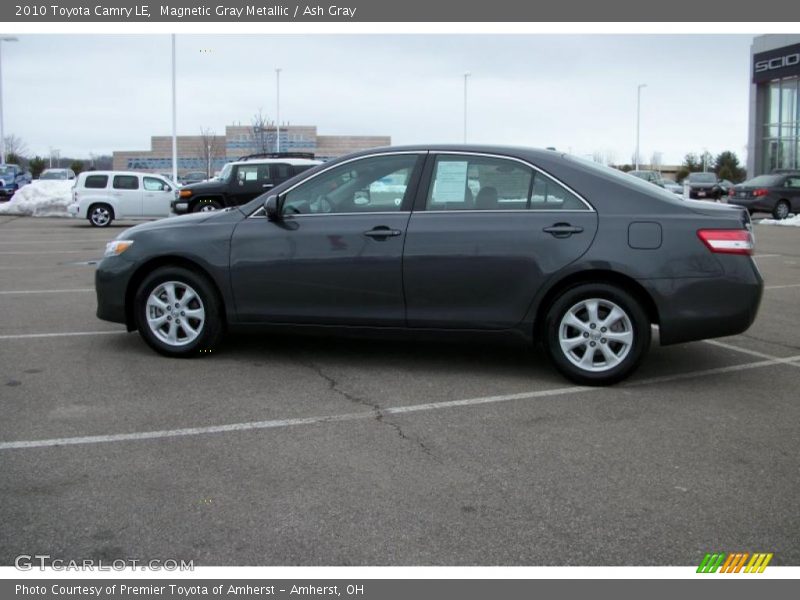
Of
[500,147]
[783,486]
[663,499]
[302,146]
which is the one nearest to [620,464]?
[663,499]

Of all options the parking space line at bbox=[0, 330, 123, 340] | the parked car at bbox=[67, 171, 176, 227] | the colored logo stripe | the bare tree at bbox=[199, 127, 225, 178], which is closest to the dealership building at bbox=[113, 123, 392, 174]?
the bare tree at bbox=[199, 127, 225, 178]

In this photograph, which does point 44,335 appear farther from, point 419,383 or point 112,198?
point 112,198

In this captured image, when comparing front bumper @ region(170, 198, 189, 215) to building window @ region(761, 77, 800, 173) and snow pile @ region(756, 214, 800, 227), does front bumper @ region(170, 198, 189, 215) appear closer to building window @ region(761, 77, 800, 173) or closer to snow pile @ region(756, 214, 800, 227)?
snow pile @ region(756, 214, 800, 227)

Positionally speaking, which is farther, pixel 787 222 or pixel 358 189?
pixel 787 222

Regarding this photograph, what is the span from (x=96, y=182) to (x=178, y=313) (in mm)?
19803

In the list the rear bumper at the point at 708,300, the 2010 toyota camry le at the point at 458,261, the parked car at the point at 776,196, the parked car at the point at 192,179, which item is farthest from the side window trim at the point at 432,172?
the parked car at the point at 192,179

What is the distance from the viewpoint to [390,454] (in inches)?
180

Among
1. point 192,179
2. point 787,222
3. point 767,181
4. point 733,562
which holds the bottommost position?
point 733,562

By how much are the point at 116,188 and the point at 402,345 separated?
1965 cm

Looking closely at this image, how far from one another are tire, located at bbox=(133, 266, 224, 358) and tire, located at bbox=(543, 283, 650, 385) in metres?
2.51

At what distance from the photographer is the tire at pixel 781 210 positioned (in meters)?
27.7

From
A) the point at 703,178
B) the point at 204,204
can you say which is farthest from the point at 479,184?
the point at 703,178

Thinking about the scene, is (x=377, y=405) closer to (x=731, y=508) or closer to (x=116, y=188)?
(x=731, y=508)

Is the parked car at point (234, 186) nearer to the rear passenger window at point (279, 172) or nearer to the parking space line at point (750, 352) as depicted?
the rear passenger window at point (279, 172)
